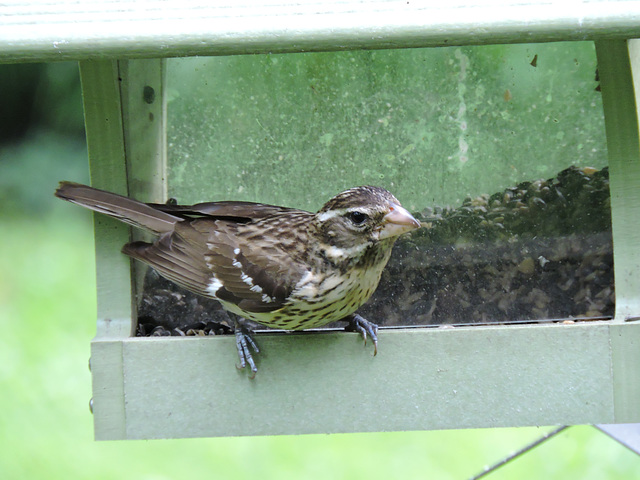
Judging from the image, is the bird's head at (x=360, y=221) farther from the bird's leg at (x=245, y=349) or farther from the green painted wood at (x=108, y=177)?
the green painted wood at (x=108, y=177)

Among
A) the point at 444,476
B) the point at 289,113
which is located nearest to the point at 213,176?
the point at 289,113

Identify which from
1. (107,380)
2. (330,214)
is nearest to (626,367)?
(330,214)

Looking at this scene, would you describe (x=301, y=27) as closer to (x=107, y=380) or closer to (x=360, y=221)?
(x=360, y=221)

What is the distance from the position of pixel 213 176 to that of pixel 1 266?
13.5 feet

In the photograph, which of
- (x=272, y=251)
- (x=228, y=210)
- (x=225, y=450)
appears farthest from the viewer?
(x=225, y=450)

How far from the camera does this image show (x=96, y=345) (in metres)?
2.96

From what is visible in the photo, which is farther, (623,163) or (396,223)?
(623,163)

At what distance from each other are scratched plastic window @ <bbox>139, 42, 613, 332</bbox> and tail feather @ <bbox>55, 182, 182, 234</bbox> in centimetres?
28

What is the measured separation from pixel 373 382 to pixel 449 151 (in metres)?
0.90

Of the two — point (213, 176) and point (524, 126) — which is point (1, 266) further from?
point (524, 126)

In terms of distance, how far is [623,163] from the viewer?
298 centimetres

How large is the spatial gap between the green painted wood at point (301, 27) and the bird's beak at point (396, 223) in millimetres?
598

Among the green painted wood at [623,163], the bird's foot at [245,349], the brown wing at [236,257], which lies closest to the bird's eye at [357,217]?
the brown wing at [236,257]

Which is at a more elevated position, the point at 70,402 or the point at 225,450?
the point at 70,402
